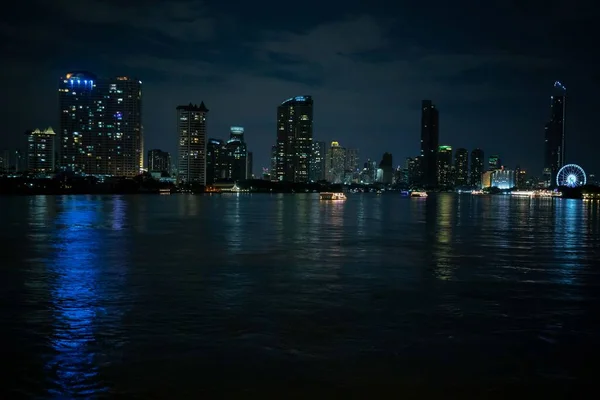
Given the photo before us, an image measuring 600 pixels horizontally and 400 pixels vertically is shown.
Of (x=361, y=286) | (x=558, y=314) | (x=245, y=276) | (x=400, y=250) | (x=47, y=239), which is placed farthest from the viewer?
(x=47, y=239)

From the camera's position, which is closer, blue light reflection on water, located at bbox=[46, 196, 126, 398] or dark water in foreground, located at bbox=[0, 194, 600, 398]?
blue light reflection on water, located at bbox=[46, 196, 126, 398]

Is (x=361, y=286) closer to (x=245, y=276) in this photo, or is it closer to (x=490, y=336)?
(x=245, y=276)

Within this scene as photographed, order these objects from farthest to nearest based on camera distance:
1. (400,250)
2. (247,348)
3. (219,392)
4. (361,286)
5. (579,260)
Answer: (400,250), (579,260), (361,286), (247,348), (219,392)

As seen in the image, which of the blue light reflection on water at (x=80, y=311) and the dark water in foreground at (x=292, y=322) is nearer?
the blue light reflection on water at (x=80, y=311)

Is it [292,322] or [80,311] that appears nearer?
[292,322]

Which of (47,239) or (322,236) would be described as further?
(322,236)

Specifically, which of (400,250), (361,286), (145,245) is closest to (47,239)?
(145,245)

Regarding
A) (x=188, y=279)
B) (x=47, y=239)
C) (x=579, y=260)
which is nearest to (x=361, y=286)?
(x=188, y=279)
